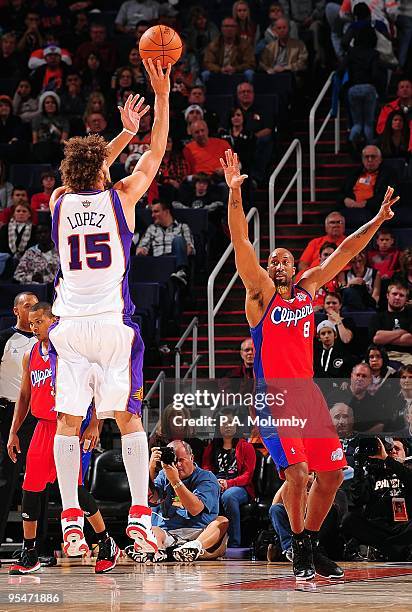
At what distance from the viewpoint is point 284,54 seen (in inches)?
677

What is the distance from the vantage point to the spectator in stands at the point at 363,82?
50.4 ft

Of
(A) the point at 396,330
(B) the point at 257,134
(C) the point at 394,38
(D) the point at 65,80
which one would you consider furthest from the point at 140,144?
(A) the point at 396,330

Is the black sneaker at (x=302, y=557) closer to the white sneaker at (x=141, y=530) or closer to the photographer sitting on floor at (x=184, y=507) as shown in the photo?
the white sneaker at (x=141, y=530)

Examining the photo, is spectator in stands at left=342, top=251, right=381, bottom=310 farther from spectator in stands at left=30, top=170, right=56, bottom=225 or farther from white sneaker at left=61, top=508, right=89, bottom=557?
white sneaker at left=61, top=508, right=89, bottom=557

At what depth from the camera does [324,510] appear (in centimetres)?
824

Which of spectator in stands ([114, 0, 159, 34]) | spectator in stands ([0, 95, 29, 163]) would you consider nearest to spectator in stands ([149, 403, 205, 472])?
spectator in stands ([0, 95, 29, 163])

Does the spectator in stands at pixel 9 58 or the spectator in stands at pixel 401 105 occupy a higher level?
the spectator in stands at pixel 9 58

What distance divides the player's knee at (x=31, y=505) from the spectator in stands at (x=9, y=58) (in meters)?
10.5

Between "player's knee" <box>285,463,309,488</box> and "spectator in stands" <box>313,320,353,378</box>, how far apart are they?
4.04 m

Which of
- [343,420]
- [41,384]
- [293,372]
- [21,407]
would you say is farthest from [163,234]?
[293,372]

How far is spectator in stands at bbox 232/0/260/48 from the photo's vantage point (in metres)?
17.5

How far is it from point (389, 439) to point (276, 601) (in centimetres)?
449

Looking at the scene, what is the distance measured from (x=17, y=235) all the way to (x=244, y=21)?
17.1ft

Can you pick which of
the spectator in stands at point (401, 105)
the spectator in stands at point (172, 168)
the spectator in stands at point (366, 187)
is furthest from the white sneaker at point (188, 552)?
the spectator in stands at point (401, 105)
